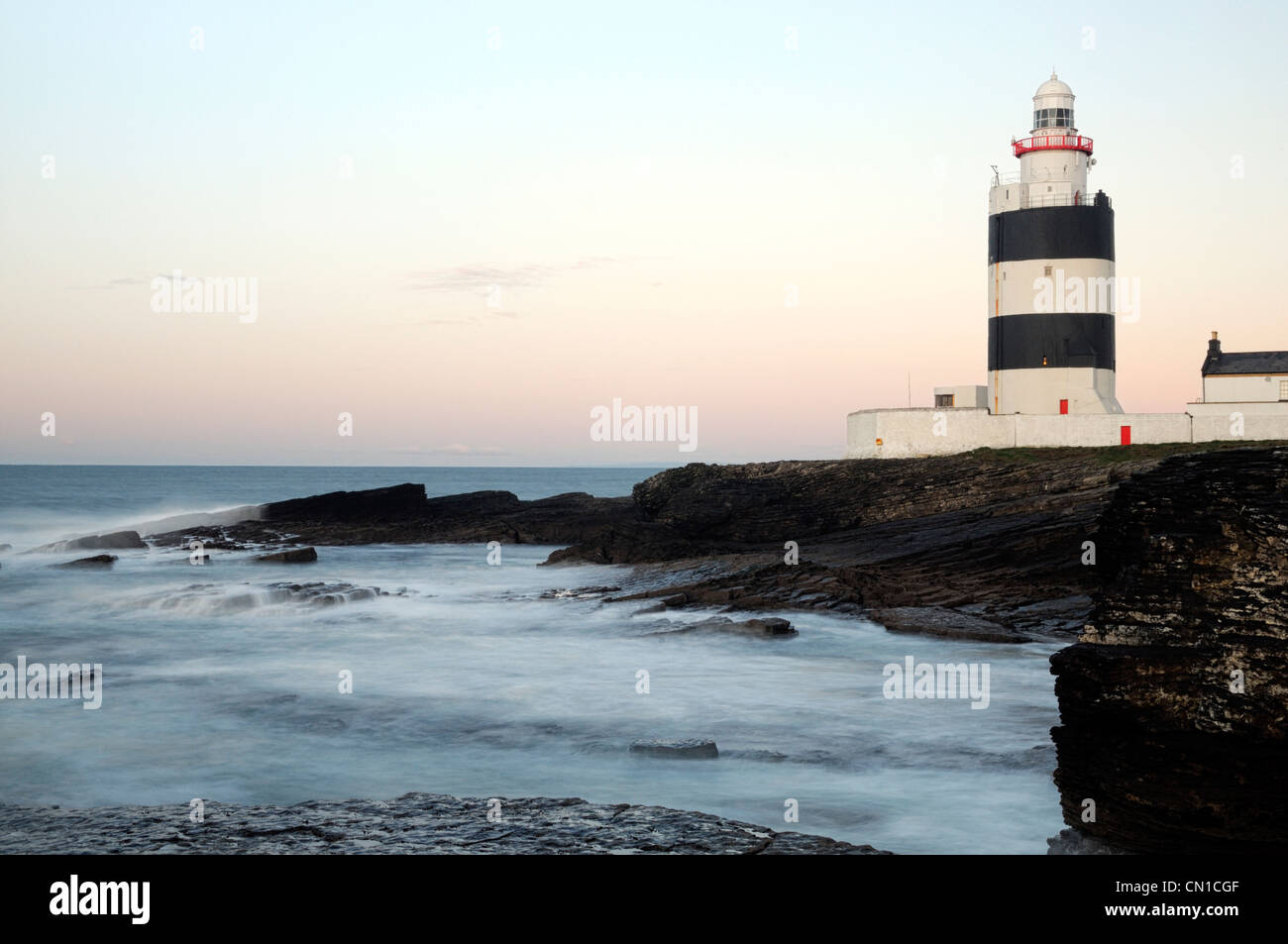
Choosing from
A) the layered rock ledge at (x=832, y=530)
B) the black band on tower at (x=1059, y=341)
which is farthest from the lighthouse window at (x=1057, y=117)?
the layered rock ledge at (x=832, y=530)

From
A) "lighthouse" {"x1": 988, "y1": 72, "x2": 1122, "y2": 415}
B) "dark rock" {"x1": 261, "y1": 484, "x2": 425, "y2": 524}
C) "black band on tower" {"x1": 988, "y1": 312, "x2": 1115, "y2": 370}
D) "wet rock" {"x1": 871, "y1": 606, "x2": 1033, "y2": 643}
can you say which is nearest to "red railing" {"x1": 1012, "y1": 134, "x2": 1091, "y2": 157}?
"lighthouse" {"x1": 988, "y1": 72, "x2": 1122, "y2": 415}

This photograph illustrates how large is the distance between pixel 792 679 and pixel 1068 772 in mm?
5887

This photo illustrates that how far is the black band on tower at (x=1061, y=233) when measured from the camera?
2781cm

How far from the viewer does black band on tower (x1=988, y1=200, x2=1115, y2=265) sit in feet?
91.2

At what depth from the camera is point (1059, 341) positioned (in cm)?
2794

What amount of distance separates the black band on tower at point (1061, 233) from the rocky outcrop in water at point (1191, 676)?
927 inches

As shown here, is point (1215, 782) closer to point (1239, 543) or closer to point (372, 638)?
point (1239, 543)

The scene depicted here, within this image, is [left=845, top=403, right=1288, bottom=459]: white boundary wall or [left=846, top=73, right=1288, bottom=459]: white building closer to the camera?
[left=845, top=403, right=1288, bottom=459]: white boundary wall

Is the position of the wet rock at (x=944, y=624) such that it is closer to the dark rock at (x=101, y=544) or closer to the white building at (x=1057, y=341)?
the white building at (x=1057, y=341)

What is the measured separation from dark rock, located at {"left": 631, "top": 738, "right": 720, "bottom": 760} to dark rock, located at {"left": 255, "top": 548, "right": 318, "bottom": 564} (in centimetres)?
1828

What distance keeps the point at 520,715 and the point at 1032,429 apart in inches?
805

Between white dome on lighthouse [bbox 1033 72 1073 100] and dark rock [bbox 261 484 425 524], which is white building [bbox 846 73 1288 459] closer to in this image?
white dome on lighthouse [bbox 1033 72 1073 100]

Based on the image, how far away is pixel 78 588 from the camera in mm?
21719
